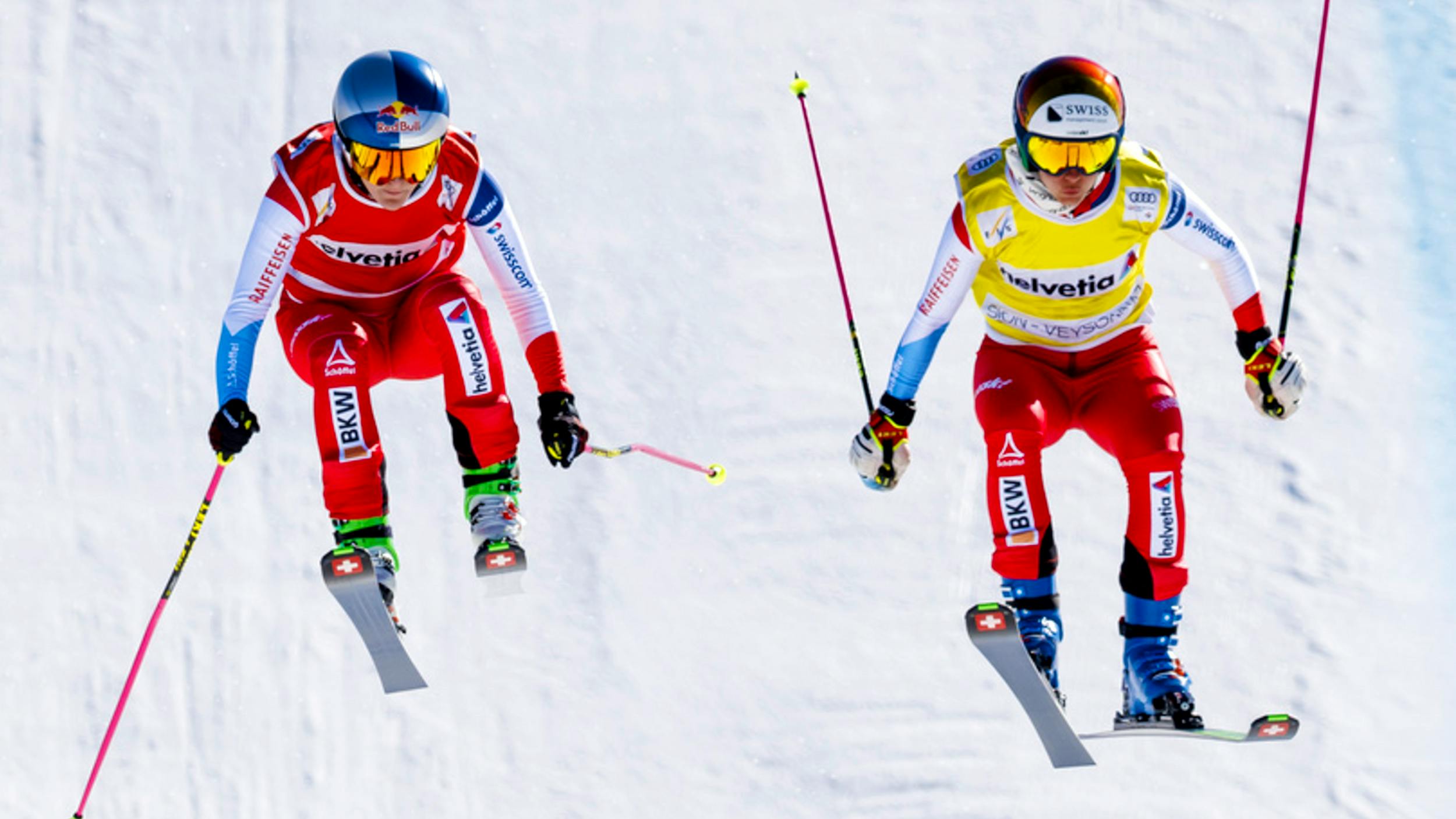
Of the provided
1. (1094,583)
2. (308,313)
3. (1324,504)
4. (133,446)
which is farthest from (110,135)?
(1324,504)

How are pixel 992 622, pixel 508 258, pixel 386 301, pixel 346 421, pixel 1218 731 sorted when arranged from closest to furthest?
pixel 992 622 < pixel 1218 731 < pixel 346 421 < pixel 508 258 < pixel 386 301

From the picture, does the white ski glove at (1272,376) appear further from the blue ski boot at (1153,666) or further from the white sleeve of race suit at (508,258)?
the white sleeve of race suit at (508,258)

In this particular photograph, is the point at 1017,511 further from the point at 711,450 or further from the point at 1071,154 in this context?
the point at 711,450

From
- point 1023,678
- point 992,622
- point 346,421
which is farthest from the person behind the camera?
point 346,421

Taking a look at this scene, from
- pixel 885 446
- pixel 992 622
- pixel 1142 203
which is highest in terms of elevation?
pixel 1142 203

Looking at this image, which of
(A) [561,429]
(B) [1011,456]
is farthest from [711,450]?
(B) [1011,456]

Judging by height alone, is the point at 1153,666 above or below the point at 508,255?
below

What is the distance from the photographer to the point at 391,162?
24.2 ft

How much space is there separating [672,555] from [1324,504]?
2859 millimetres

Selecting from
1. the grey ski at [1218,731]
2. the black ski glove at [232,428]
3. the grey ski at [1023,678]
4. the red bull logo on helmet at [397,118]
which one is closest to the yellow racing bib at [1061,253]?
the grey ski at [1023,678]

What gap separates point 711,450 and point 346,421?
291cm

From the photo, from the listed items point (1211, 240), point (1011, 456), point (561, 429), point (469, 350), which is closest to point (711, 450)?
point (561, 429)

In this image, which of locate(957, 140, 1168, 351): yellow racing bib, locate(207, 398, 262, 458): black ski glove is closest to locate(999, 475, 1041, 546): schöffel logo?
locate(957, 140, 1168, 351): yellow racing bib

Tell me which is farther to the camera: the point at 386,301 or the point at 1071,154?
the point at 386,301
